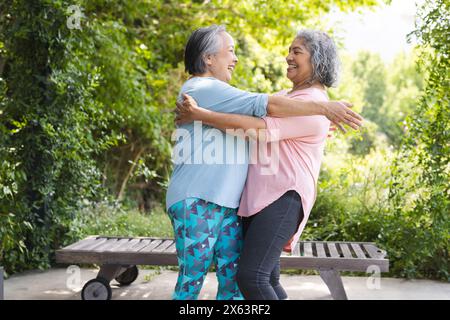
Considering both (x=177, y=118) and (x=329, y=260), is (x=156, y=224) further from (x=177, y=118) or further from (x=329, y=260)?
(x=177, y=118)

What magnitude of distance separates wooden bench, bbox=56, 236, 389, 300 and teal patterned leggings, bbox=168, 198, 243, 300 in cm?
136

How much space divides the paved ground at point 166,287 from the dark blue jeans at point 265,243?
6.19ft

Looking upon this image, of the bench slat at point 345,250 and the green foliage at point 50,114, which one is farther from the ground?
the green foliage at point 50,114

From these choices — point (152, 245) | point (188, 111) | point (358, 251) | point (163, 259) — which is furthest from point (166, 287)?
point (188, 111)

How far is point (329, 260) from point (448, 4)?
209cm

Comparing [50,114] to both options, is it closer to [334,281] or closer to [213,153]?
[334,281]

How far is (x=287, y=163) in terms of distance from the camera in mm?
2303

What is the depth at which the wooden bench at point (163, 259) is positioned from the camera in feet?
11.9

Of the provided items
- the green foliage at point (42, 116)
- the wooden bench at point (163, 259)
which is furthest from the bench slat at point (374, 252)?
the green foliage at point (42, 116)

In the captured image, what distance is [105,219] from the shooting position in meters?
5.75

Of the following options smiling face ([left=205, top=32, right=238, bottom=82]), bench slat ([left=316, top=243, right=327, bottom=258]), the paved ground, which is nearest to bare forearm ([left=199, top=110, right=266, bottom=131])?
smiling face ([left=205, top=32, right=238, bottom=82])

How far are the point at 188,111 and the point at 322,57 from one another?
598mm
